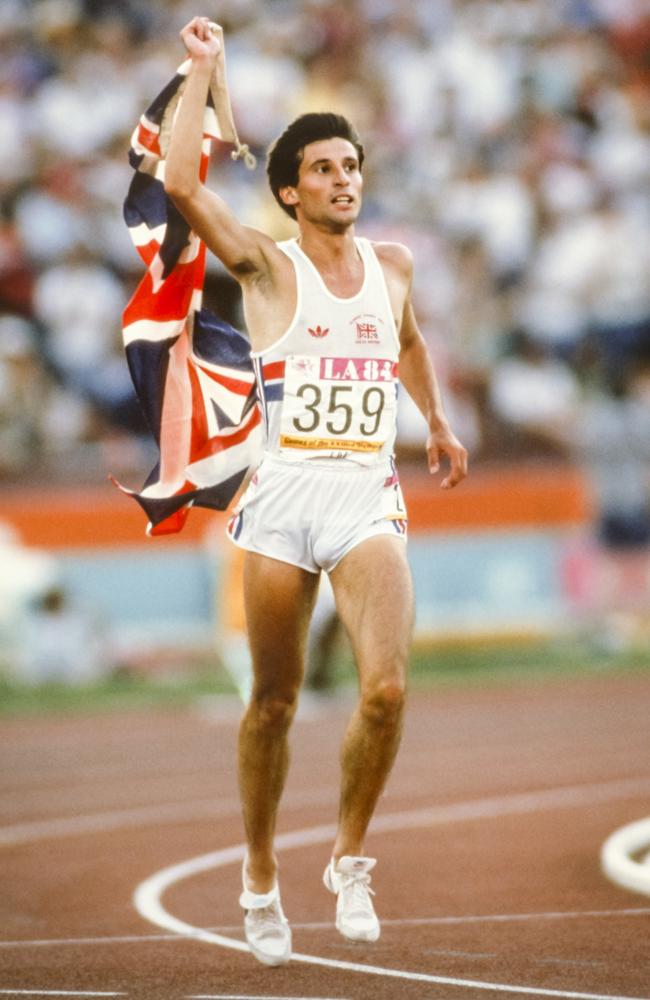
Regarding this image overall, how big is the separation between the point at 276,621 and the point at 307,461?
0.54m

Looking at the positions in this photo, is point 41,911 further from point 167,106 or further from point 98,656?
point 98,656

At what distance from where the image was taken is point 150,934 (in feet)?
23.0

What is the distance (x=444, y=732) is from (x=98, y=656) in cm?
396

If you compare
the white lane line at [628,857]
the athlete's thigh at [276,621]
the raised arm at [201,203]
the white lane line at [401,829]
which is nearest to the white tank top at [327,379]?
the raised arm at [201,203]

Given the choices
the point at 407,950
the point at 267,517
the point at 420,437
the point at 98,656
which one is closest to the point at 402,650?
the point at 267,517

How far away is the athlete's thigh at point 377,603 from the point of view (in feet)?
20.1

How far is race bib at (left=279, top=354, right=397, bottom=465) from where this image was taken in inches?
251

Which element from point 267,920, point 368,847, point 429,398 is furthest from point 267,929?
point 368,847

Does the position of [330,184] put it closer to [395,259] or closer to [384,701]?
[395,259]

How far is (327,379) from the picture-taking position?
637 cm

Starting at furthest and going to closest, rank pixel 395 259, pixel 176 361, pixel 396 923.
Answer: pixel 176 361
pixel 396 923
pixel 395 259

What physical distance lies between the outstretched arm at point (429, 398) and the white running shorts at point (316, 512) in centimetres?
48

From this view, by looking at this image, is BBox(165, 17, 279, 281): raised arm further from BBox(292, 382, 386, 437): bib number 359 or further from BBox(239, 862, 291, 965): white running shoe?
BBox(239, 862, 291, 965): white running shoe

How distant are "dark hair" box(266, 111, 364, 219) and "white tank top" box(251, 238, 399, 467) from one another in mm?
342
